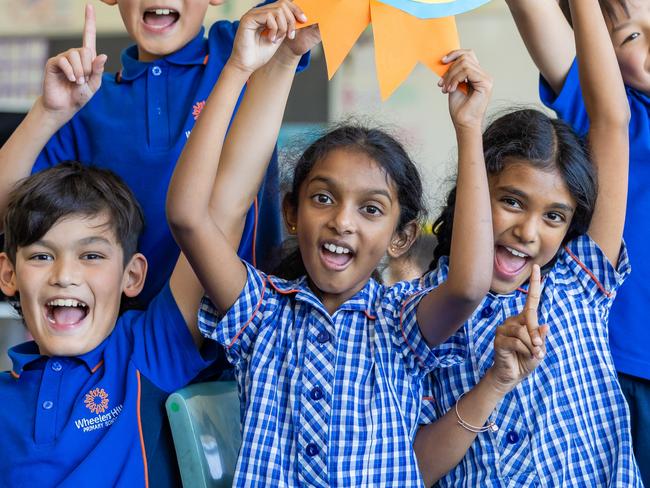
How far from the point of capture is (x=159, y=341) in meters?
1.42

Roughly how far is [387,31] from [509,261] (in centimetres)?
45

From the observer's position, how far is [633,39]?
5.42 ft

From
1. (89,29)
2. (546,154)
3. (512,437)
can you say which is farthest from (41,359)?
(546,154)

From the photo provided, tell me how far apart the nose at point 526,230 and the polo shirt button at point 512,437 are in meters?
0.30

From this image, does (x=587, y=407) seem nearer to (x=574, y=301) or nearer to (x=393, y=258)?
(x=574, y=301)

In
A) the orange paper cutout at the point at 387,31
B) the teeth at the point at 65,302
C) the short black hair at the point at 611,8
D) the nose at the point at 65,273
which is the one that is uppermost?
the short black hair at the point at 611,8

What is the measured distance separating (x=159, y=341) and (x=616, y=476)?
0.72 m

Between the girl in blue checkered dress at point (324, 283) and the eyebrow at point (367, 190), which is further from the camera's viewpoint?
the eyebrow at point (367, 190)

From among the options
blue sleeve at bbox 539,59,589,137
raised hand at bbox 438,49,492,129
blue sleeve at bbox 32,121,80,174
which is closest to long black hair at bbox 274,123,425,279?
raised hand at bbox 438,49,492,129

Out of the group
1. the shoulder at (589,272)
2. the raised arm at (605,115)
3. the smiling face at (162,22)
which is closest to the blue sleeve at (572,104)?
the raised arm at (605,115)

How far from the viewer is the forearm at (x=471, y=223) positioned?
125 centimetres

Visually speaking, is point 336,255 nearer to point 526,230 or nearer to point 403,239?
point 403,239

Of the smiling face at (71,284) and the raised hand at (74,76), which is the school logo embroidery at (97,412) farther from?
the raised hand at (74,76)

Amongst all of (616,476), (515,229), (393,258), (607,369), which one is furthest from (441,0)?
(616,476)
